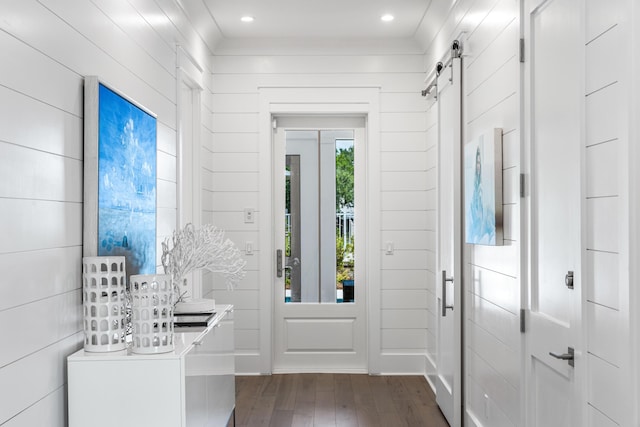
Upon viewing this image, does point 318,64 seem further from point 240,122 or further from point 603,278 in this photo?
point 603,278

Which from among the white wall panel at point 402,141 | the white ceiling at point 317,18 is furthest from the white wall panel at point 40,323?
the white wall panel at point 402,141

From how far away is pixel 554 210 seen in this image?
6.81ft

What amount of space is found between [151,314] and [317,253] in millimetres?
2858

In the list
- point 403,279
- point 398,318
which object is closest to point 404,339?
point 398,318

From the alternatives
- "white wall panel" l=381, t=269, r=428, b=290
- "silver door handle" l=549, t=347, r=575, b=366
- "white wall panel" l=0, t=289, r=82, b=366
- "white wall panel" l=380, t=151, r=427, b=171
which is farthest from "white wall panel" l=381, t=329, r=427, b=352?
"white wall panel" l=0, t=289, r=82, b=366

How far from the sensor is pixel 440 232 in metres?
4.04

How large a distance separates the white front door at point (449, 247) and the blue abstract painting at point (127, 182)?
1748 millimetres

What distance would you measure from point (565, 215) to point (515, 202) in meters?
0.50

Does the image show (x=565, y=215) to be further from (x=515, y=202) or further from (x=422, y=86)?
(x=422, y=86)

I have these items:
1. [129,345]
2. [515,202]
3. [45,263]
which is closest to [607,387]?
[515,202]

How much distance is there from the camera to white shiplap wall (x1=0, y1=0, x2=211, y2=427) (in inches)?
63.4

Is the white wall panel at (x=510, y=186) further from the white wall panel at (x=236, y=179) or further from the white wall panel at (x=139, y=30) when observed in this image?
the white wall panel at (x=236, y=179)

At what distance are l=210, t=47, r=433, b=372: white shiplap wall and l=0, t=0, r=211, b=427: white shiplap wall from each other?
225cm

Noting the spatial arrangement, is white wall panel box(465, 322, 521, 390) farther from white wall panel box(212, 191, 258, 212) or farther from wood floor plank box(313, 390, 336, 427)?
white wall panel box(212, 191, 258, 212)
